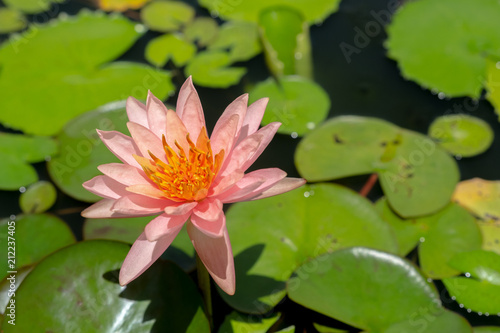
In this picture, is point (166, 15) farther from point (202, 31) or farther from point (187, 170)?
point (187, 170)

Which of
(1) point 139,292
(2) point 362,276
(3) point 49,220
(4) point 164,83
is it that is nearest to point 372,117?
(2) point 362,276

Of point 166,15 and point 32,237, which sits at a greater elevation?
point 166,15

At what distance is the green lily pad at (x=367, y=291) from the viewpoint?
1946mm

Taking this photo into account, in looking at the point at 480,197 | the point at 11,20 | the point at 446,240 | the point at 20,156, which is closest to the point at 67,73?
the point at 20,156

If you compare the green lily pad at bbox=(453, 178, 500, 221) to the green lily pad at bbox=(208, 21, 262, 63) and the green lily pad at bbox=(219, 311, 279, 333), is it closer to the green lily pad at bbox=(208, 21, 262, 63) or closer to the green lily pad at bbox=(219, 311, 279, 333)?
the green lily pad at bbox=(219, 311, 279, 333)

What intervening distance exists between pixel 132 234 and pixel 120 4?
2219 mm

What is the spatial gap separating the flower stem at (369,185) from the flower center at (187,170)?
123cm

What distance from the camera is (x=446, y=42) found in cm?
311

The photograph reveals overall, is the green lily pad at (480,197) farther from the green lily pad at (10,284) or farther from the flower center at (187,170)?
the green lily pad at (10,284)

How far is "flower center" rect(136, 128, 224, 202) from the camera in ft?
5.08

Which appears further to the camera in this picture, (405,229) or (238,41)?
(238,41)

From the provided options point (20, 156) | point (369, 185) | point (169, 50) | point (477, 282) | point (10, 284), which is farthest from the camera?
point (169, 50)

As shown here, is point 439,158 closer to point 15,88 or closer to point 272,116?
point 272,116

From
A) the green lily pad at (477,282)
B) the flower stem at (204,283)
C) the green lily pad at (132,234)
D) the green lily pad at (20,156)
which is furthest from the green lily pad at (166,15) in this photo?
the green lily pad at (477,282)
